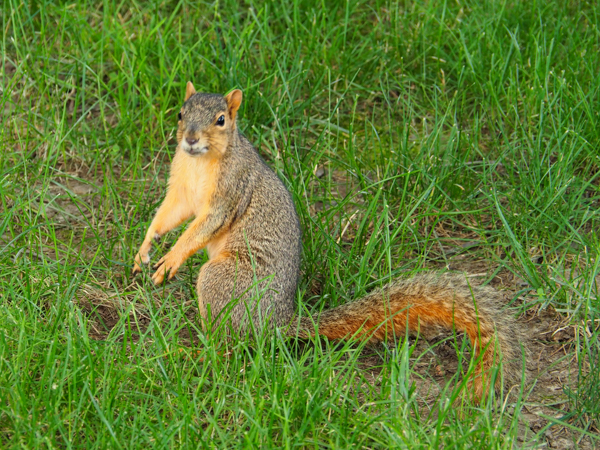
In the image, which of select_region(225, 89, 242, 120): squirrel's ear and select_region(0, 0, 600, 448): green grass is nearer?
select_region(0, 0, 600, 448): green grass

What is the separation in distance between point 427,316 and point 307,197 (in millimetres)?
1013

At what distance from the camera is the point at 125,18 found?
470 centimetres

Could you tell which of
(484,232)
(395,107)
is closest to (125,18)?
(395,107)

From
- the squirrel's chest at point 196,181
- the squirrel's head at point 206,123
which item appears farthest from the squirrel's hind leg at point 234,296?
the squirrel's head at point 206,123

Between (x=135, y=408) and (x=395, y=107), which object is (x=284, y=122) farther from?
(x=135, y=408)

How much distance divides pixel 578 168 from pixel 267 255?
1659 mm

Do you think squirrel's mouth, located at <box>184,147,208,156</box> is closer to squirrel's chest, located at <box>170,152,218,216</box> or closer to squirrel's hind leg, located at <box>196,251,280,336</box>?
squirrel's chest, located at <box>170,152,218,216</box>

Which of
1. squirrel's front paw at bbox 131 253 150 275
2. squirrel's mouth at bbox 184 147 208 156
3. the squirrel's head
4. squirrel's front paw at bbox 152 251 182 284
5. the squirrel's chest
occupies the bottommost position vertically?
squirrel's front paw at bbox 131 253 150 275

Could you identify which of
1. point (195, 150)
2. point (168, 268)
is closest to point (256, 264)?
point (168, 268)

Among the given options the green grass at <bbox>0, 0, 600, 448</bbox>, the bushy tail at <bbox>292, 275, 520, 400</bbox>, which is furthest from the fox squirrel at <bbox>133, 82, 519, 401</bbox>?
the green grass at <bbox>0, 0, 600, 448</bbox>

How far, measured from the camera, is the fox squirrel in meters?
2.88

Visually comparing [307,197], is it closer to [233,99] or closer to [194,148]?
[233,99]

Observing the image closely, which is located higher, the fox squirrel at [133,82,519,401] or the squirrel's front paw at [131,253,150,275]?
the fox squirrel at [133,82,519,401]

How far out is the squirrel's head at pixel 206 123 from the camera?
300cm
